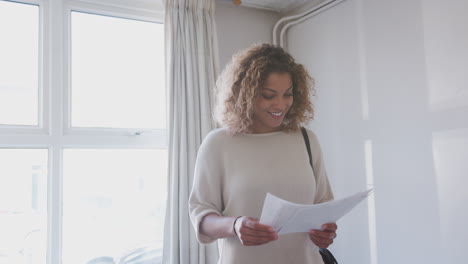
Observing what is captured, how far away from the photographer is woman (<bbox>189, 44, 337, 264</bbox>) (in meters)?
1.10

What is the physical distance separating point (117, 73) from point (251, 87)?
143cm

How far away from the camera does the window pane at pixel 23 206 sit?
202cm

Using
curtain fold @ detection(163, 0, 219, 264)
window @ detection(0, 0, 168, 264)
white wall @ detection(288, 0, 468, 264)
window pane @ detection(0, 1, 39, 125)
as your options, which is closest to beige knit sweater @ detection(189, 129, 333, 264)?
white wall @ detection(288, 0, 468, 264)

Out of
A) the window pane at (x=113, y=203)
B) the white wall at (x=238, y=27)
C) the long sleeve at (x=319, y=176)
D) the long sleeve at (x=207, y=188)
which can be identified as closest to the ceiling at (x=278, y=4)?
the white wall at (x=238, y=27)

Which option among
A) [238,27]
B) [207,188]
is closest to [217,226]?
[207,188]

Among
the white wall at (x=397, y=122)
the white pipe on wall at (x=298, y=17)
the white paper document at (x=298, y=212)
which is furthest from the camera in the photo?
the white pipe on wall at (x=298, y=17)

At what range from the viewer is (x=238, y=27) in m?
2.65

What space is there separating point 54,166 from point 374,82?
1.78 m

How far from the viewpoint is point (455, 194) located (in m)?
1.63

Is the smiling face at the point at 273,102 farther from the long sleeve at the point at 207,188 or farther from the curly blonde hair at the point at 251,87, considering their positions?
the long sleeve at the point at 207,188

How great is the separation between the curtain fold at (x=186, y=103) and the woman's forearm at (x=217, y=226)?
1081mm

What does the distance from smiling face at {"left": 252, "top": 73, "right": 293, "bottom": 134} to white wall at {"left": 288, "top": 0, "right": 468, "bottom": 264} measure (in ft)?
2.86

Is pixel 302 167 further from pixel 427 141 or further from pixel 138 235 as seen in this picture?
pixel 138 235

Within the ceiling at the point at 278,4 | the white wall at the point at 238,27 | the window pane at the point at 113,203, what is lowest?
the window pane at the point at 113,203
